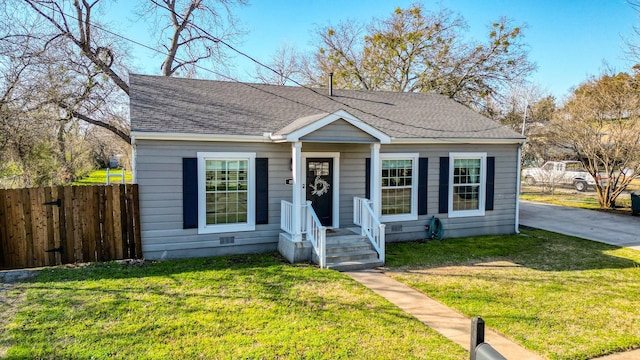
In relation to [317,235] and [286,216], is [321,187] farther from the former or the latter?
[317,235]

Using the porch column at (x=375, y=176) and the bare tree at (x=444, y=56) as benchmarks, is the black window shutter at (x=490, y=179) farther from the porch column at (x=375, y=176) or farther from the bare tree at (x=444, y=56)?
the bare tree at (x=444, y=56)

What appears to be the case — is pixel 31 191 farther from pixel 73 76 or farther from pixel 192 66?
pixel 192 66

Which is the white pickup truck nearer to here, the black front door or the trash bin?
the trash bin

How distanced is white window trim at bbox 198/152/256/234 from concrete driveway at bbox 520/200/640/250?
31.2 feet

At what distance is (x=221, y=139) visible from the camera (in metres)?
8.45

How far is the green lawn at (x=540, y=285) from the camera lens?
4.90 metres

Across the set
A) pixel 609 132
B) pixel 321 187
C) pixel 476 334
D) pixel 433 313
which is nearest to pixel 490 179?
pixel 321 187

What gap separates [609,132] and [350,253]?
14.6 meters

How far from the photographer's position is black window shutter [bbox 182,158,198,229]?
8.27m

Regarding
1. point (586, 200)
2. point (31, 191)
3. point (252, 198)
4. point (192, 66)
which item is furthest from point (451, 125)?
point (192, 66)

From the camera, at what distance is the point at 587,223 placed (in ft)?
43.8

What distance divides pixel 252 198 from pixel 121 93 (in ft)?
40.9

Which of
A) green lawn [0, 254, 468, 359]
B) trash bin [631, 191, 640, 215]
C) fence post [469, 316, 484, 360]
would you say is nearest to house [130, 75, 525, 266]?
green lawn [0, 254, 468, 359]

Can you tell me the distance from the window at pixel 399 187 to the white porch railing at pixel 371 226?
107cm
